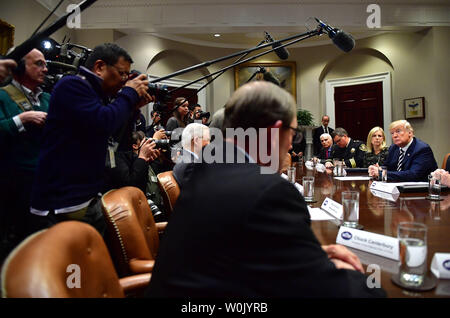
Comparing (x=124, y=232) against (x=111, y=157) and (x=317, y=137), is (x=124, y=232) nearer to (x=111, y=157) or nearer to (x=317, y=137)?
(x=111, y=157)

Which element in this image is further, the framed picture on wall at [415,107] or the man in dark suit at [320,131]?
the man in dark suit at [320,131]

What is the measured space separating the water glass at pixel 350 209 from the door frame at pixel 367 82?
22.8ft

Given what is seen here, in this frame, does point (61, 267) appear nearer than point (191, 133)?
Yes

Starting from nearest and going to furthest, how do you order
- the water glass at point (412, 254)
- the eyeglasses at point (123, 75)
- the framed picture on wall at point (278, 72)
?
the water glass at point (412, 254) < the eyeglasses at point (123, 75) < the framed picture on wall at point (278, 72)

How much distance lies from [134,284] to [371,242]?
2.60ft

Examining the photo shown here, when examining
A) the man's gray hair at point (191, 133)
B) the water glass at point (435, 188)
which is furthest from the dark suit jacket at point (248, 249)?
the man's gray hair at point (191, 133)

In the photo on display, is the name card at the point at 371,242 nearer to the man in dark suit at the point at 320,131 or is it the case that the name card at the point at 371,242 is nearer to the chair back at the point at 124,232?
the chair back at the point at 124,232

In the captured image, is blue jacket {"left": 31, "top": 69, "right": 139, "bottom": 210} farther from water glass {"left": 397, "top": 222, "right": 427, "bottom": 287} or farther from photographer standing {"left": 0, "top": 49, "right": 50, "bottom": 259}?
water glass {"left": 397, "top": 222, "right": 427, "bottom": 287}

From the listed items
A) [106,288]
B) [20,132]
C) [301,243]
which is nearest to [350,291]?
[301,243]

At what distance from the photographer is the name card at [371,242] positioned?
0.95 meters

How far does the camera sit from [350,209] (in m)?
1.26

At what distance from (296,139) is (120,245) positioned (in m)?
0.74

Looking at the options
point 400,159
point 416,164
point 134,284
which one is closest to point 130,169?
point 134,284

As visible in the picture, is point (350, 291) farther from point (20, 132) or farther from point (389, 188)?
point (20, 132)
